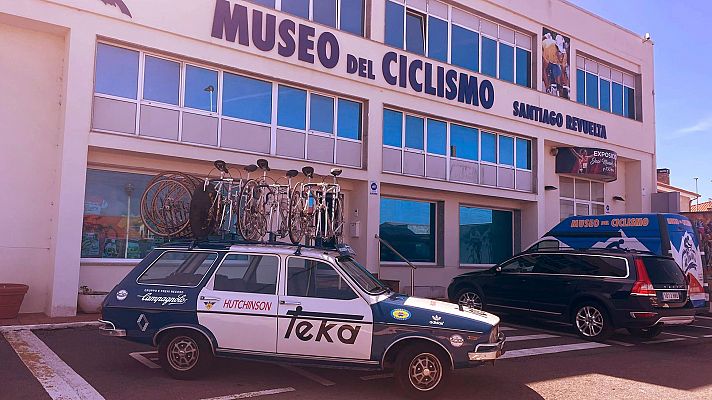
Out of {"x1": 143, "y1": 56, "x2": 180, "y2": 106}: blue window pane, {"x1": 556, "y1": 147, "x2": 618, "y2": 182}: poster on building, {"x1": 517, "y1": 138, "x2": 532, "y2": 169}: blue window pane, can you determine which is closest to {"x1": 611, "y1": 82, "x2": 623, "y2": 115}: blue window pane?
{"x1": 556, "y1": 147, "x2": 618, "y2": 182}: poster on building

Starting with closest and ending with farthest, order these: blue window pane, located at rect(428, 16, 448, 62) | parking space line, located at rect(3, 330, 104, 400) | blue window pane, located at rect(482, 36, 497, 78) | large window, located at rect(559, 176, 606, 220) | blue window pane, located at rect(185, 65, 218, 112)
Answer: parking space line, located at rect(3, 330, 104, 400) → blue window pane, located at rect(185, 65, 218, 112) → blue window pane, located at rect(428, 16, 448, 62) → blue window pane, located at rect(482, 36, 497, 78) → large window, located at rect(559, 176, 606, 220)

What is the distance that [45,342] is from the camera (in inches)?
371

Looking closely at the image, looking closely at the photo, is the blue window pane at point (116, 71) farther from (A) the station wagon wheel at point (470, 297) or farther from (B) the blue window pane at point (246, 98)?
(A) the station wagon wheel at point (470, 297)

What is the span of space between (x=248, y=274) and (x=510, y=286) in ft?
23.9

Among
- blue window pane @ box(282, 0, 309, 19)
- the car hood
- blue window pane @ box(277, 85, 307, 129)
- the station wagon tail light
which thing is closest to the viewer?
the car hood

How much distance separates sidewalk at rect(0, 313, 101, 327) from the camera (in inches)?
437

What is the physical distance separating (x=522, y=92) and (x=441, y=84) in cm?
404

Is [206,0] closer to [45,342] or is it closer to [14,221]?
[14,221]

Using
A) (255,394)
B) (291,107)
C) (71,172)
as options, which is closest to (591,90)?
(291,107)

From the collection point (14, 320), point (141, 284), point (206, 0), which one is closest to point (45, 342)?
point (14, 320)

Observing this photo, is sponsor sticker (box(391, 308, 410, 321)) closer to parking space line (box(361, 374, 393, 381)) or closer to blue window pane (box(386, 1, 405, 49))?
parking space line (box(361, 374, 393, 381))

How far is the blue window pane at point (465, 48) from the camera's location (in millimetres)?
19781

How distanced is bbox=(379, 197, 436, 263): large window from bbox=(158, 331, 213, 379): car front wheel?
11.2 metres

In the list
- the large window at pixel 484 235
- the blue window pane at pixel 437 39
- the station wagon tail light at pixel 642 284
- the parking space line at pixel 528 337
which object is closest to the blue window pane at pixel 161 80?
the blue window pane at pixel 437 39
